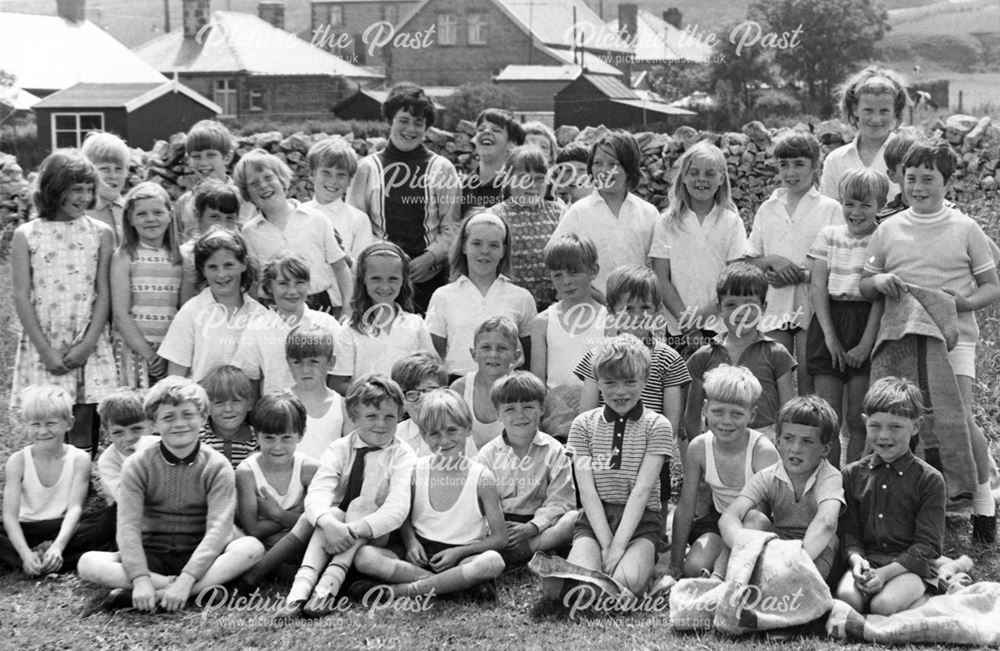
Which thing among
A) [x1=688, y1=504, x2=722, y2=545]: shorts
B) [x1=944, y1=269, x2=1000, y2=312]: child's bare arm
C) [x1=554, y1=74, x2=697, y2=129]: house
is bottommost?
Result: [x1=688, y1=504, x2=722, y2=545]: shorts

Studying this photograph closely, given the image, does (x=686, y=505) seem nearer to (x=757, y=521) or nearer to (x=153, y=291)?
(x=757, y=521)

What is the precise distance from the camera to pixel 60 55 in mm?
53750

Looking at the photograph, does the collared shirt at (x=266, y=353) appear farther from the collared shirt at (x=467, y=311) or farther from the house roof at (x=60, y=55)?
the house roof at (x=60, y=55)

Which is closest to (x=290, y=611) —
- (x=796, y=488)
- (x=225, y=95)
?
(x=796, y=488)

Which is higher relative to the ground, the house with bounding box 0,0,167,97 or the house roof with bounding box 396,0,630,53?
the house roof with bounding box 396,0,630,53

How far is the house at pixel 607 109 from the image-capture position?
42.9 m

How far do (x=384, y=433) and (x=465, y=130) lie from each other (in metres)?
10.8

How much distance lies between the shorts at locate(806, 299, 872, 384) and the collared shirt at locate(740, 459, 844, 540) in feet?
3.06

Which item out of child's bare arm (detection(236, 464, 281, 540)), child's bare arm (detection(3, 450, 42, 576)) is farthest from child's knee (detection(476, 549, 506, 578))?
child's bare arm (detection(3, 450, 42, 576))

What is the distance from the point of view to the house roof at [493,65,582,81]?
53125 millimetres

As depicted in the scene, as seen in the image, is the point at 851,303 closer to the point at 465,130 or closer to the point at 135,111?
the point at 465,130

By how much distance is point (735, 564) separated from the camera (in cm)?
485

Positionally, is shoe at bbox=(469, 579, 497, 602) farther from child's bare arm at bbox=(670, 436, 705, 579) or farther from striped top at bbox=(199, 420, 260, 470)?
striped top at bbox=(199, 420, 260, 470)

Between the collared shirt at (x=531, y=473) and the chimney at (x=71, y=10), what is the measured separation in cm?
5881
